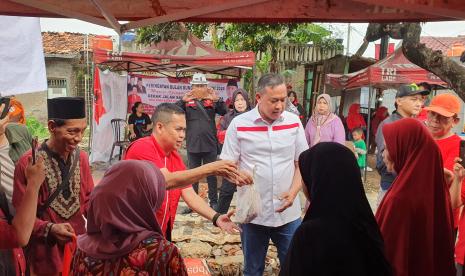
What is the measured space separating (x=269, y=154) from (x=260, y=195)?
0.36 metres

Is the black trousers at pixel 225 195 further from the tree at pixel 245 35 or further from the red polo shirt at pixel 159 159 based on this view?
the tree at pixel 245 35

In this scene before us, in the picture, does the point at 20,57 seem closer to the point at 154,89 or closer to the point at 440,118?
the point at 440,118

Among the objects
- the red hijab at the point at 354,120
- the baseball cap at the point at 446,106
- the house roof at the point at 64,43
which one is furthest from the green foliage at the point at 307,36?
the baseball cap at the point at 446,106

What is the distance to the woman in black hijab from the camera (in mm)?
2006

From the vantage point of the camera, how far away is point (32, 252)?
2.89m

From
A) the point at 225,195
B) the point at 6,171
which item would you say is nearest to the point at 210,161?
the point at 225,195

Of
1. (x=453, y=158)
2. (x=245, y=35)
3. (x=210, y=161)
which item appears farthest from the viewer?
(x=245, y=35)

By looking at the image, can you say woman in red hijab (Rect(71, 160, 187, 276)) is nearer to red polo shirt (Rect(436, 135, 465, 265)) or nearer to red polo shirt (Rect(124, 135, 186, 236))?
red polo shirt (Rect(124, 135, 186, 236))

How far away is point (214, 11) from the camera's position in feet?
9.63

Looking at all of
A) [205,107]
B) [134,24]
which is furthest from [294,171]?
[205,107]

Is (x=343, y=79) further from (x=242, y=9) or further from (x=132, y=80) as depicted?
(x=242, y=9)

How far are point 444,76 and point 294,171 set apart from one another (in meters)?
2.38

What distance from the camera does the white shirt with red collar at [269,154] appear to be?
142 inches

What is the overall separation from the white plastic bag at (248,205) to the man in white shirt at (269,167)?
Result: 0.80 feet
